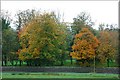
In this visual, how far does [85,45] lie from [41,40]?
5.48m

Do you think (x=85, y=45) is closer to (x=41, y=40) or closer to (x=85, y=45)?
(x=85, y=45)

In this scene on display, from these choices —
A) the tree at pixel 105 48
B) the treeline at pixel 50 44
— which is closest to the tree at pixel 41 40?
the treeline at pixel 50 44

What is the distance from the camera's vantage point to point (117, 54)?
40625mm

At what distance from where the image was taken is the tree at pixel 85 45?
41625 mm

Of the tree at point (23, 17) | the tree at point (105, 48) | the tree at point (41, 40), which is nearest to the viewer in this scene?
the tree at point (41, 40)

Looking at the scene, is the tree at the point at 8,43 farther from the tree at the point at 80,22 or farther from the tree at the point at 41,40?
the tree at the point at 80,22

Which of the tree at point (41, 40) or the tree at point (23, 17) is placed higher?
the tree at point (23, 17)

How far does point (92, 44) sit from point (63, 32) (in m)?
4.89

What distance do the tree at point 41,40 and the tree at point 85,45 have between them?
2.38 meters

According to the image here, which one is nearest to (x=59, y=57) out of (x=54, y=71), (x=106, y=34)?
(x=54, y=71)

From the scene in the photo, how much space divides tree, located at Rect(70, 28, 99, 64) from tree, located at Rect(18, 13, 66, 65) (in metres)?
2.38

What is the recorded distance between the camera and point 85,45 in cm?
4169

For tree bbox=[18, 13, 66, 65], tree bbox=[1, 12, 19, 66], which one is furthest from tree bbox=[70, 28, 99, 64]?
tree bbox=[1, 12, 19, 66]

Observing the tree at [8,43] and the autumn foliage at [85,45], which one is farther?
the tree at [8,43]
